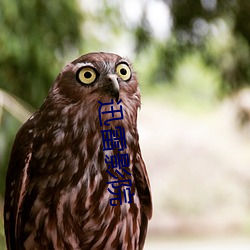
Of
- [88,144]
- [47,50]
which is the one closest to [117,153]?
[88,144]

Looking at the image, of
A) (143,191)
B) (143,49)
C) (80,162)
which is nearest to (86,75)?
(80,162)

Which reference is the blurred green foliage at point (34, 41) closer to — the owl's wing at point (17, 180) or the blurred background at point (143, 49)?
the blurred background at point (143, 49)

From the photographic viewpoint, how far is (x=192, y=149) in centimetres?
503

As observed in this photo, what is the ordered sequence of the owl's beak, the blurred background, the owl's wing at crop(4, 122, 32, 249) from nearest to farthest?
the owl's beak → the owl's wing at crop(4, 122, 32, 249) → the blurred background

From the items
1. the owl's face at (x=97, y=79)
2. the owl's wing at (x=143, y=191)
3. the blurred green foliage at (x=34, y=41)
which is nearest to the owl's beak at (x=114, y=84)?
the owl's face at (x=97, y=79)

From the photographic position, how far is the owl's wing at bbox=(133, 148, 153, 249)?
91cm

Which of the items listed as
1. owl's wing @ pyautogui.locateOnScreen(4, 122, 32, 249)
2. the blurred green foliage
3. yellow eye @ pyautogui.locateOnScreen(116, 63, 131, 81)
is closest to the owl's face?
yellow eye @ pyautogui.locateOnScreen(116, 63, 131, 81)

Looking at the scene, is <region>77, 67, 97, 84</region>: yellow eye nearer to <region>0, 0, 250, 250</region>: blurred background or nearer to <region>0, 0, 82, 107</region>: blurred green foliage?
<region>0, 0, 250, 250</region>: blurred background

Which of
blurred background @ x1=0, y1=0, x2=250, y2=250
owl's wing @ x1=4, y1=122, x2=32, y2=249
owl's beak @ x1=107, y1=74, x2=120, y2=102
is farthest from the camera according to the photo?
blurred background @ x1=0, y1=0, x2=250, y2=250

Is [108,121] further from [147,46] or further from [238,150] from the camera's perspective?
[238,150]

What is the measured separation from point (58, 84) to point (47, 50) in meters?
1.13

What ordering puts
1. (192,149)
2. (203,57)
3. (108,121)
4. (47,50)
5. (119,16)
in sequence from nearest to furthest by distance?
(108,121), (47,50), (119,16), (203,57), (192,149)

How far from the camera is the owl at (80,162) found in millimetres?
793

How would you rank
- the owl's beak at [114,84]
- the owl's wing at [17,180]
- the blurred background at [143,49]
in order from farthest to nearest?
the blurred background at [143,49], the owl's wing at [17,180], the owl's beak at [114,84]
